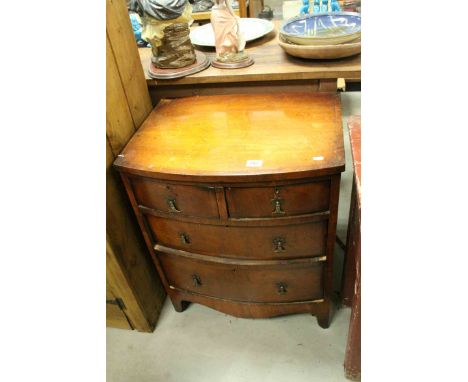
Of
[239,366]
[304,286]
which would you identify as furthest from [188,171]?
[239,366]

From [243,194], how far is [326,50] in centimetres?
56

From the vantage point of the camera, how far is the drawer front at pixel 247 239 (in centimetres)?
95

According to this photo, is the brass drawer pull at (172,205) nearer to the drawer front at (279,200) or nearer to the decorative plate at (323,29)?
the drawer front at (279,200)

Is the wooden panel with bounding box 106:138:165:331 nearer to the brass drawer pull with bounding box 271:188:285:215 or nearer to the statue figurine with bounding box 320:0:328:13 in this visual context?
the brass drawer pull with bounding box 271:188:285:215

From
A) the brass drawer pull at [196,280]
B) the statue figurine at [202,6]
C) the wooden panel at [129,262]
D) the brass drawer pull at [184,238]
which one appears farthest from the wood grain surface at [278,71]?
the statue figurine at [202,6]

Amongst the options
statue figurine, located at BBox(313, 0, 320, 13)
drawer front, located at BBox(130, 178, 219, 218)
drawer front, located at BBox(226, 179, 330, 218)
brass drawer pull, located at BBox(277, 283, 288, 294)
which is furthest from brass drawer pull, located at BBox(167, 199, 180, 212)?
statue figurine, located at BBox(313, 0, 320, 13)

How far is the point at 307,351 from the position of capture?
1.22m

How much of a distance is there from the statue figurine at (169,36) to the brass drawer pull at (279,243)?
63 centimetres

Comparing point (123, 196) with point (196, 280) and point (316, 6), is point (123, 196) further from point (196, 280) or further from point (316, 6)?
point (316, 6)

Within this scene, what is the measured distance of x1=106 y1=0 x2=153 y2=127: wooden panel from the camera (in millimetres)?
963

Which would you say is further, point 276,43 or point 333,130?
point 276,43

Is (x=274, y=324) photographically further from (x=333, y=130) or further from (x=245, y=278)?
(x=333, y=130)
